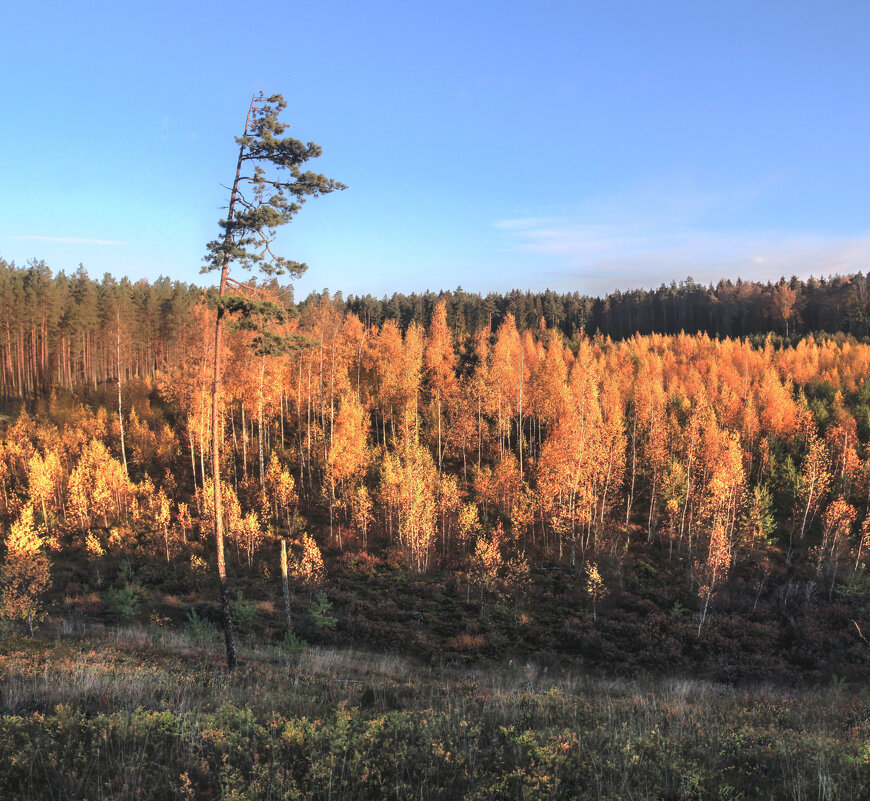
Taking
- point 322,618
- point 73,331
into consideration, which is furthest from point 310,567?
point 73,331

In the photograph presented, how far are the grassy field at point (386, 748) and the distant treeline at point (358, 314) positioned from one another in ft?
40.1

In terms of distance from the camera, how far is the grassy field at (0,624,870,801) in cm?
540

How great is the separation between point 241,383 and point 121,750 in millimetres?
36448

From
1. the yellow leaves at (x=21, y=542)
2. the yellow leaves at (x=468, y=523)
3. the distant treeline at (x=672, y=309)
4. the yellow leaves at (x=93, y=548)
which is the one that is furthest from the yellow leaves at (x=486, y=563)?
the distant treeline at (x=672, y=309)

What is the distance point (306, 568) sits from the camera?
94.4ft

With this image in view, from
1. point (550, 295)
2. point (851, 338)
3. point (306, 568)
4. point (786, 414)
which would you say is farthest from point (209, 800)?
point (550, 295)

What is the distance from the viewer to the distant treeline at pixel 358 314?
6106cm

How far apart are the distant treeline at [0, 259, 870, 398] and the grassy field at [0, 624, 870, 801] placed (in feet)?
40.1

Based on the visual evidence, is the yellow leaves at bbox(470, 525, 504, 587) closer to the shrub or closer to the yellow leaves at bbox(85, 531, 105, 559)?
the shrub

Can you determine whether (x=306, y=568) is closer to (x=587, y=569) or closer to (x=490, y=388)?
(x=587, y=569)

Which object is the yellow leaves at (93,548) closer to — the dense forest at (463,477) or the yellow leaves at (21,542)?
the dense forest at (463,477)

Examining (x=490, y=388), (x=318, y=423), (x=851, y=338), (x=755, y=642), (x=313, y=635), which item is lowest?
(x=755, y=642)

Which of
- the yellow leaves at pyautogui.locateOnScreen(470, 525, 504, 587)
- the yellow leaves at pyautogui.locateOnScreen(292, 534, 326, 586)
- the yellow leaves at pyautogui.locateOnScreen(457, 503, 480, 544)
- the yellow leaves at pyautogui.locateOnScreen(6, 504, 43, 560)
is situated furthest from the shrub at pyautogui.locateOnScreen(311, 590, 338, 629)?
the yellow leaves at pyautogui.locateOnScreen(6, 504, 43, 560)

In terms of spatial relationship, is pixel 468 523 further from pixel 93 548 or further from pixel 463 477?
pixel 93 548
